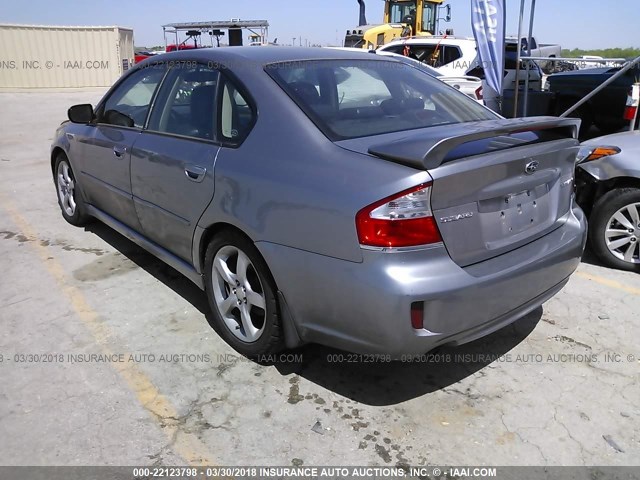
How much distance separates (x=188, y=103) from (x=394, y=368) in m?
2.05

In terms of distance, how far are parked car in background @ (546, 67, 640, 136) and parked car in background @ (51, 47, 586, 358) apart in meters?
6.91

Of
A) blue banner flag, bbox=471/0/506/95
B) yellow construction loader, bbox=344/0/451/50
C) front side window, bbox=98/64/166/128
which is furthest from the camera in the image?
yellow construction loader, bbox=344/0/451/50

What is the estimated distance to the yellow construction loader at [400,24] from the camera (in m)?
18.5

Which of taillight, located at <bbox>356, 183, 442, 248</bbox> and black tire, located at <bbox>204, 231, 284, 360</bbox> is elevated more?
taillight, located at <bbox>356, 183, 442, 248</bbox>

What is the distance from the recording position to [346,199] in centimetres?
235

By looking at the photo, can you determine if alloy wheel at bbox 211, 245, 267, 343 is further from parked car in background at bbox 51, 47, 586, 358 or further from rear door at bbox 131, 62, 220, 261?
rear door at bbox 131, 62, 220, 261

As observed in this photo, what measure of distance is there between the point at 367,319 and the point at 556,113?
8.93 meters

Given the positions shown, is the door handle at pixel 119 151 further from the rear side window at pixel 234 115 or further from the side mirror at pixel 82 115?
the rear side window at pixel 234 115

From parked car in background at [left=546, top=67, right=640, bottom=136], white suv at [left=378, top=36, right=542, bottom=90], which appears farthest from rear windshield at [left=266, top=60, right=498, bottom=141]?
white suv at [left=378, top=36, right=542, bottom=90]

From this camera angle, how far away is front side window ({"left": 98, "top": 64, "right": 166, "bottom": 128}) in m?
3.89

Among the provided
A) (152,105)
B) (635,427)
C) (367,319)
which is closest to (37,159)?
(152,105)

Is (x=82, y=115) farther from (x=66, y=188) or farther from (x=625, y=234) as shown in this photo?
(x=625, y=234)

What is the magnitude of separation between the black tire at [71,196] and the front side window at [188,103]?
5.71 feet

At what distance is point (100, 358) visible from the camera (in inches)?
125
